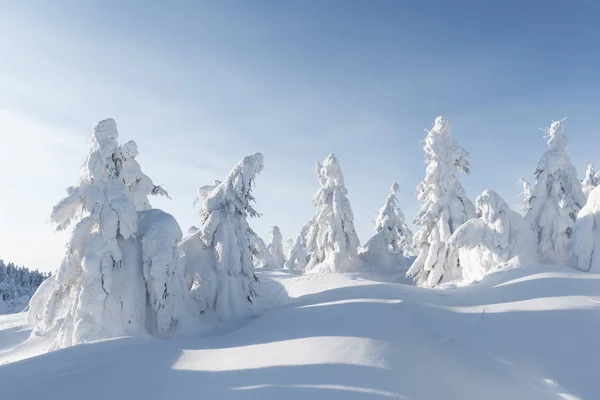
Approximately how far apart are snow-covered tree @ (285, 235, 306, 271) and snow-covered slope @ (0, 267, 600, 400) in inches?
1322

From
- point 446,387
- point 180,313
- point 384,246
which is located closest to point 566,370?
point 446,387

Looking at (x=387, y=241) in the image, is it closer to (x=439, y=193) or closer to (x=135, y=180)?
(x=439, y=193)

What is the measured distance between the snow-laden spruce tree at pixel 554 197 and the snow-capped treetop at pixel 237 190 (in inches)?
651

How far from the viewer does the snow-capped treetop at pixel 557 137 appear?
77.8 feet

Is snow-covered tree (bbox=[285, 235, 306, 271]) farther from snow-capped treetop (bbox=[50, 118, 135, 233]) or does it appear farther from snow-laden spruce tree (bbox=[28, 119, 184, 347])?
snow-capped treetop (bbox=[50, 118, 135, 233])

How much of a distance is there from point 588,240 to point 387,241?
20265mm

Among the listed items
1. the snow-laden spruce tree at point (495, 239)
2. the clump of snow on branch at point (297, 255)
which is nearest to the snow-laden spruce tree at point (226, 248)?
the snow-laden spruce tree at point (495, 239)

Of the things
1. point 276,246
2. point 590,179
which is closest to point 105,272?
point 276,246

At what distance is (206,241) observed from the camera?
19078 mm

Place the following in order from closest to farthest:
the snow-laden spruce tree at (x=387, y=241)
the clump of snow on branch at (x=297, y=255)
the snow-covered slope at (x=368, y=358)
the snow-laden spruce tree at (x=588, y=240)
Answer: the snow-covered slope at (x=368, y=358), the snow-laden spruce tree at (x=588, y=240), the snow-laden spruce tree at (x=387, y=241), the clump of snow on branch at (x=297, y=255)

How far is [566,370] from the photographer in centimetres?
916

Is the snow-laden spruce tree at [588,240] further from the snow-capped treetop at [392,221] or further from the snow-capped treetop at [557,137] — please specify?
the snow-capped treetop at [392,221]

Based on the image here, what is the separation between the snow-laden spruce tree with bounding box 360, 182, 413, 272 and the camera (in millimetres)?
36053

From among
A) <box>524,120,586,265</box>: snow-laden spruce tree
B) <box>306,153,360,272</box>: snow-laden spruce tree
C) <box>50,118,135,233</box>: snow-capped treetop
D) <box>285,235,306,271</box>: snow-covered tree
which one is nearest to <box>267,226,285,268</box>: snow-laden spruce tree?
<box>285,235,306,271</box>: snow-covered tree
